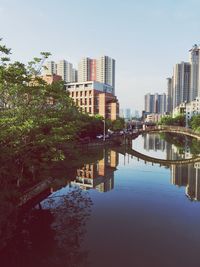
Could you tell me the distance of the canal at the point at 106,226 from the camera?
20.3m

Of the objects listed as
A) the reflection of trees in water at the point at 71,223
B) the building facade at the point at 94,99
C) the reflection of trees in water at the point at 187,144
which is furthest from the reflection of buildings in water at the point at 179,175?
the building facade at the point at 94,99

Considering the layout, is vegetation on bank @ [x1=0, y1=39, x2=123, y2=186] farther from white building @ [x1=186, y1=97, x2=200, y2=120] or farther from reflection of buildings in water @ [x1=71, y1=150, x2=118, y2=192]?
white building @ [x1=186, y1=97, x2=200, y2=120]

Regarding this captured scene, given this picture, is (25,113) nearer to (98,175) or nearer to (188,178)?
(98,175)

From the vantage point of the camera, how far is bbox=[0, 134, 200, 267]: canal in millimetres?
20312

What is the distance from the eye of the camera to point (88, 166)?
56969mm

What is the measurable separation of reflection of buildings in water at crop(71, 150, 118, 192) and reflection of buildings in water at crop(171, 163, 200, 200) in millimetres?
11569

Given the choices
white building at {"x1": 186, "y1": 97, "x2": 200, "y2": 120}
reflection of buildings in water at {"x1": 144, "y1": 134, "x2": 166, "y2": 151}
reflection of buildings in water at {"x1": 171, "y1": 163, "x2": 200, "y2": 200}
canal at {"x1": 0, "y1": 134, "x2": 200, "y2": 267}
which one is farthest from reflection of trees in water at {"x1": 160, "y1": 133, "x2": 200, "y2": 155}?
white building at {"x1": 186, "y1": 97, "x2": 200, "y2": 120}

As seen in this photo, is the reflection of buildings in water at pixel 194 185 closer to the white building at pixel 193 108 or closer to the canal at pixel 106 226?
the canal at pixel 106 226

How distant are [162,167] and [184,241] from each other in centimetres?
3659

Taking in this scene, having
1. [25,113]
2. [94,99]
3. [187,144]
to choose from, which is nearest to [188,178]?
[25,113]

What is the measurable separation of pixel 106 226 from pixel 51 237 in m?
5.63

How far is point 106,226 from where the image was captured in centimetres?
2620

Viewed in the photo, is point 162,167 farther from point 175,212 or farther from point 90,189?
point 175,212

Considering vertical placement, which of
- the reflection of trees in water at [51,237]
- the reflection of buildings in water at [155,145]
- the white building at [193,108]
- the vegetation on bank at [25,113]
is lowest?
the reflection of trees in water at [51,237]
